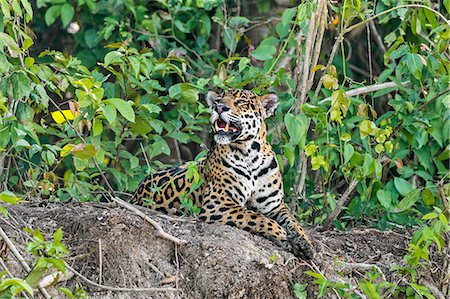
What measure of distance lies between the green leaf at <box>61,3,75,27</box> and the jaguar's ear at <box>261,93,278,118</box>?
2.99 meters

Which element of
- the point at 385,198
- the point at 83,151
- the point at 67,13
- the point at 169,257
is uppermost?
the point at 83,151

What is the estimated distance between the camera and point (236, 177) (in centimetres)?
813

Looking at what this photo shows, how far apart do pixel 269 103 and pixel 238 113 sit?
1.54ft

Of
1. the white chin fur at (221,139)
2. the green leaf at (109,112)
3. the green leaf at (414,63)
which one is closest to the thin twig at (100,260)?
the green leaf at (109,112)

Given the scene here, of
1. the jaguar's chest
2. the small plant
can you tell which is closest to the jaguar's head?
the jaguar's chest

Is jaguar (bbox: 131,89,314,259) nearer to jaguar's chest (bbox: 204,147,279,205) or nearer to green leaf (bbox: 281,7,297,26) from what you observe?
jaguar's chest (bbox: 204,147,279,205)

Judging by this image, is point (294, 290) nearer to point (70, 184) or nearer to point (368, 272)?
point (368, 272)

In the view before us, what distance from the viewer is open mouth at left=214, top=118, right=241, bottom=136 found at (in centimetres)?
783

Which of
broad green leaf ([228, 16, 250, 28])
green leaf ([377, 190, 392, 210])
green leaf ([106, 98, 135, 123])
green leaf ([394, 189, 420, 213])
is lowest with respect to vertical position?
green leaf ([377, 190, 392, 210])

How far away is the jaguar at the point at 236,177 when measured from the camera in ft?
25.7

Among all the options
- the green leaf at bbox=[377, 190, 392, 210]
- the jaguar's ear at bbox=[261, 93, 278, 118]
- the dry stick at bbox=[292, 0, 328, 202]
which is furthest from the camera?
the green leaf at bbox=[377, 190, 392, 210]

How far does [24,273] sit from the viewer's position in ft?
21.3

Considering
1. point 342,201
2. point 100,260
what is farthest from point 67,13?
point 100,260

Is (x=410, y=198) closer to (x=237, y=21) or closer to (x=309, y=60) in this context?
(x=309, y=60)
